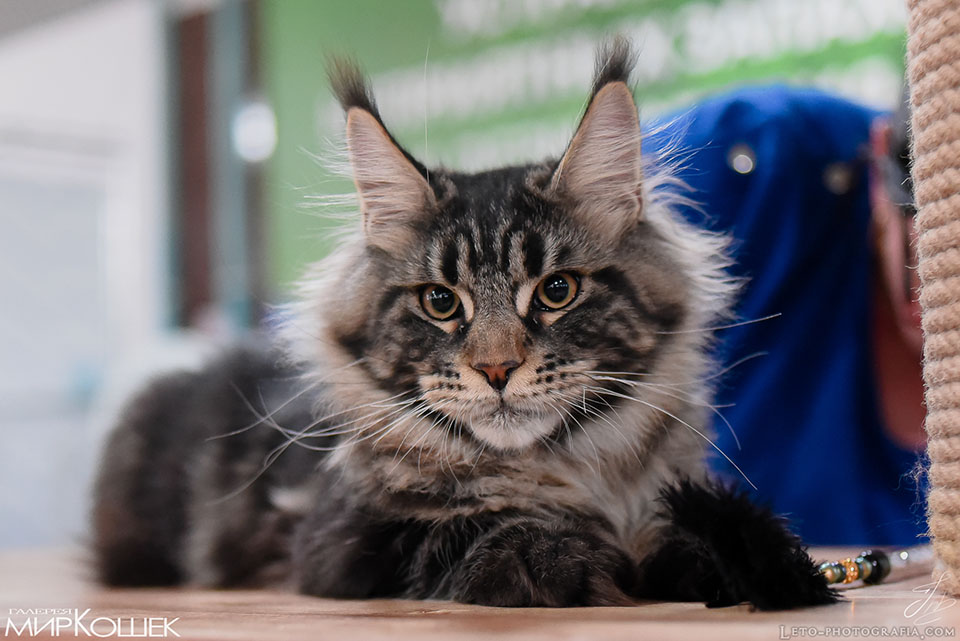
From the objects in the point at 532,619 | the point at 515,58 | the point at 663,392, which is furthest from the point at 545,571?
the point at 515,58

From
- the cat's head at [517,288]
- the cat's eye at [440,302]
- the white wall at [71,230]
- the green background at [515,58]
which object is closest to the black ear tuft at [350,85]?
the cat's head at [517,288]

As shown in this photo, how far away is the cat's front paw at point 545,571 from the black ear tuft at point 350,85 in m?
0.62

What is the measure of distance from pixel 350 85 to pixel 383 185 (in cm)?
16

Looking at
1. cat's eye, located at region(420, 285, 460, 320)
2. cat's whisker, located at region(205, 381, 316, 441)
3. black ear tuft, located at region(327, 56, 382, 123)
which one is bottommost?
cat's whisker, located at region(205, 381, 316, 441)

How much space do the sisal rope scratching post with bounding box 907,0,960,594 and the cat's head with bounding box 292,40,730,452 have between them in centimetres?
36

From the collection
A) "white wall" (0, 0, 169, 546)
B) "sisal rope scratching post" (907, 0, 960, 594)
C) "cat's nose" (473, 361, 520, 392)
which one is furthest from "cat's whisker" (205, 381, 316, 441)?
"white wall" (0, 0, 169, 546)

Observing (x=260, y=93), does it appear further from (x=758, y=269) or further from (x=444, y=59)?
(x=758, y=269)

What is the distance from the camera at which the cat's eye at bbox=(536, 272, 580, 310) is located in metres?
1.19

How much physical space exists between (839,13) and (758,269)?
1515 millimetres

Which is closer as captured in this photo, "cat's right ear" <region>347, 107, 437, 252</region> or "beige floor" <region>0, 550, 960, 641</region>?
"beige floor" <region>0, 550, 960, 641</region>

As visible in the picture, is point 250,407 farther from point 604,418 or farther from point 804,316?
point 804,316

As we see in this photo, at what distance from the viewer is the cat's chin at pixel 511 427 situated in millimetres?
1154

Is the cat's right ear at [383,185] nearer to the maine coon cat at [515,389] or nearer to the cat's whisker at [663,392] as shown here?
the maine coon cat at [515,389]

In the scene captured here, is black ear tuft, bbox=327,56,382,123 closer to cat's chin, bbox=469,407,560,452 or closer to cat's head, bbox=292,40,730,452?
cat's head, bbox=292,40,730,452
